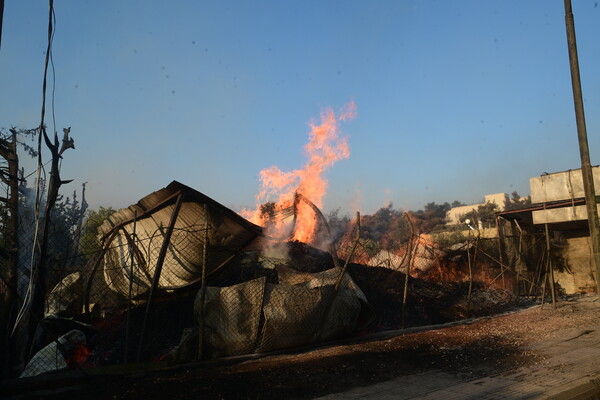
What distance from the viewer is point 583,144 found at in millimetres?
8703

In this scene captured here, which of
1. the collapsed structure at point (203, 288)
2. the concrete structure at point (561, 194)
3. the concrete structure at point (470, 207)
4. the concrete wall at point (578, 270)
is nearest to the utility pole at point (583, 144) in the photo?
the collapsed structure at point (203, 288)

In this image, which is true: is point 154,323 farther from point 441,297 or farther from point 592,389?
point 441,297

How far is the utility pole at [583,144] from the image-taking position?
853cm

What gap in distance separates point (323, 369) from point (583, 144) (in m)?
7.34

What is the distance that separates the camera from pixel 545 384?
16.8 feet

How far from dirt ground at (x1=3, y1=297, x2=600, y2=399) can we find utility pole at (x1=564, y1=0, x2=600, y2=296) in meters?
2.26

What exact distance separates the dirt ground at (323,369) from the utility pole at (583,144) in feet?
7.41

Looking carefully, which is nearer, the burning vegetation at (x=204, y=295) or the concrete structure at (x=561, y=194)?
the burning vegetation at (x=204, y=295)

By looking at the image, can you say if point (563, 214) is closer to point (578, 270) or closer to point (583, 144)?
point (578, 270)

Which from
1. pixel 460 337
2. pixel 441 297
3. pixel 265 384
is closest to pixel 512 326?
pixel 460 337

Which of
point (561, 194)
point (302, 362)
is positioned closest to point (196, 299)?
point (302, 362)

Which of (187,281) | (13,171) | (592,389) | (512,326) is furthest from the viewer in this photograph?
(512,326)

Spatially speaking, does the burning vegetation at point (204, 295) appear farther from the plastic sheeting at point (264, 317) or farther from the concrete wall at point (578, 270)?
the concrete wall at point (578, 270)

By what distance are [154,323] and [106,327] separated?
3.91 feet
